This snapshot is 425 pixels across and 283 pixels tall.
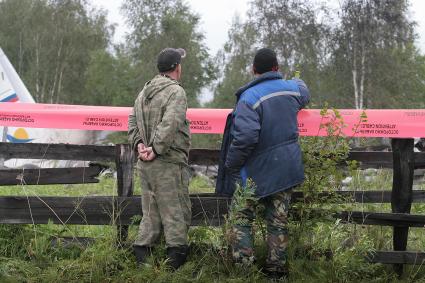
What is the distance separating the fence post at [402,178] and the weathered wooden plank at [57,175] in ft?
8.40

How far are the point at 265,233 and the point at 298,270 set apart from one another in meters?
0.41

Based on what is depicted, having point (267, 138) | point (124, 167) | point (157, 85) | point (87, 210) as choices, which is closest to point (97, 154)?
point (124, 167)

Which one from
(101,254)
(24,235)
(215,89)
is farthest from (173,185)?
(215,89)

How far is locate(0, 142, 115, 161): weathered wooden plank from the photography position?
4.86m

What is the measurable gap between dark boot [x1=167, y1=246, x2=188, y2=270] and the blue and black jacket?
0.73 m

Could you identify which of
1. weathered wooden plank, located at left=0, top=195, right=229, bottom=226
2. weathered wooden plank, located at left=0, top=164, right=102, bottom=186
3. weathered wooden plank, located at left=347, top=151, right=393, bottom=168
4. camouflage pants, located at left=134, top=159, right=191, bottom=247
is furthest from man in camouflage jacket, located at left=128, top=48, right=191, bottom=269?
weathered wooden plank, located at left=347, top=151, right=393, bottom=168

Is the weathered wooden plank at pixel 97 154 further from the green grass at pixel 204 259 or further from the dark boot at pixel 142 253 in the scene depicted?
the dark boot at pixel 142 253

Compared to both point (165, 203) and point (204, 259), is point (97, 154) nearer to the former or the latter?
point (165, 203)

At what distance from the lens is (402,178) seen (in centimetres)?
452

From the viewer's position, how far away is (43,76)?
117ft

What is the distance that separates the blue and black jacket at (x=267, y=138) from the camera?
4.03 meters

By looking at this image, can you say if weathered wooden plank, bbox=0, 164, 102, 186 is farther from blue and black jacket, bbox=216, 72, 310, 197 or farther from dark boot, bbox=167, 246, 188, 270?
blue and black jacket, bbox=216, 72, 310, 197

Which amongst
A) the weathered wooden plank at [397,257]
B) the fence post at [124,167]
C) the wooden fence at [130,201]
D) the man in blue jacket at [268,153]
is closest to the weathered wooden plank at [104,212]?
the wooden fence at [130,201]

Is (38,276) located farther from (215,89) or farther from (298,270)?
(215,89)
